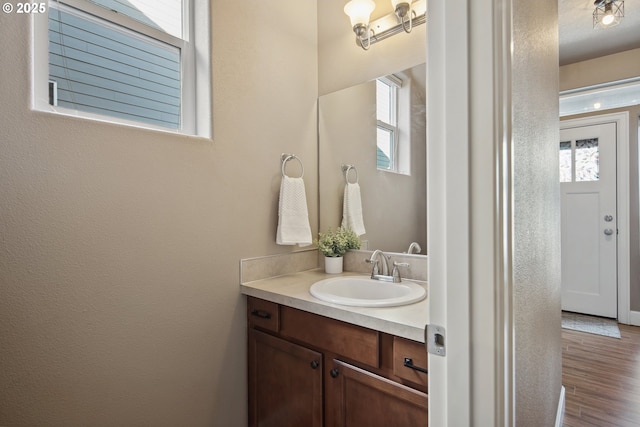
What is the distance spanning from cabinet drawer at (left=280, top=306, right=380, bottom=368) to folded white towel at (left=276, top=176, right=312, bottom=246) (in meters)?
0.44

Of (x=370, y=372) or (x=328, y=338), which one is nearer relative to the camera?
(x=370, y=372)

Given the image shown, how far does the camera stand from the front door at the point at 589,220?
3260 millimetres

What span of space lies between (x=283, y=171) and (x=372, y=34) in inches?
36.6

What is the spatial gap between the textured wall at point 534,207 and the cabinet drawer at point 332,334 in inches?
18.3

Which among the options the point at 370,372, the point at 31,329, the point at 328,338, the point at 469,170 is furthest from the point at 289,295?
the point at 469,170

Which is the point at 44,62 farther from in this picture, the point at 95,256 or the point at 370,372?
the point at 370,372

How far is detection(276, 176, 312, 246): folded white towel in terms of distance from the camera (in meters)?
1.76

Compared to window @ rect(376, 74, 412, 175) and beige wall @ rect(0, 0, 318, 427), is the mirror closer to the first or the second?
window @ rect(376, 74, 412, 175)

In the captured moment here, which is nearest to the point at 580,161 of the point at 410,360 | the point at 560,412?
the point at 560,412

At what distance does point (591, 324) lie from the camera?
320 cm

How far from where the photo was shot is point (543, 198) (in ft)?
3.94

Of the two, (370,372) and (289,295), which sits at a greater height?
(289,295)

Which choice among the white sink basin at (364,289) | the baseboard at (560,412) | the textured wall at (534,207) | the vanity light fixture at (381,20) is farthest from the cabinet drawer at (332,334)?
the vanity light fixture at (381,20)

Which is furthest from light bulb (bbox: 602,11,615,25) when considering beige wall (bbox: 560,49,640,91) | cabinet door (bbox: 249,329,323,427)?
cabinet door (bbox: 249,329,323,427)
